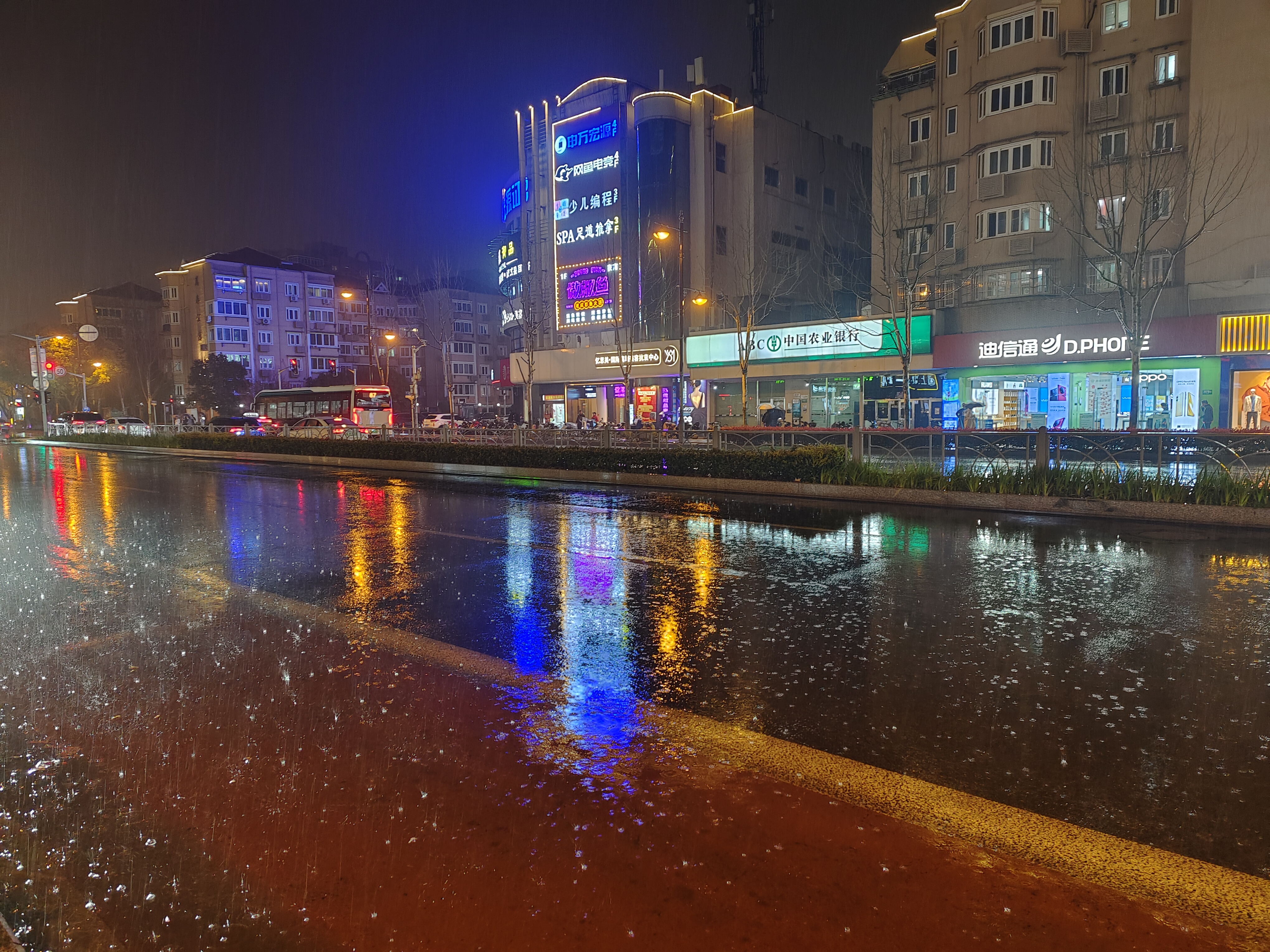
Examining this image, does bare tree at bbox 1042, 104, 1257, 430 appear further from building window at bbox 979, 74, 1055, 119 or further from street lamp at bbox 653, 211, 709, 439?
street lamp at bbox 653, 211, 709, 439

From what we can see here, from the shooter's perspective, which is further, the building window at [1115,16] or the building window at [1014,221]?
the building window at [1014,221]

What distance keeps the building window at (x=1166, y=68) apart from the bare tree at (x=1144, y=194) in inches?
35.5

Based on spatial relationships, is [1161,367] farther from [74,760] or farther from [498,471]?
[74,760]

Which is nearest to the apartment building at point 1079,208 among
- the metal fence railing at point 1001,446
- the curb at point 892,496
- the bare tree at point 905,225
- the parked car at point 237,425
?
the bare tree at point 905,225

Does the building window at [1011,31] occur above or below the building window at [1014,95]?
above

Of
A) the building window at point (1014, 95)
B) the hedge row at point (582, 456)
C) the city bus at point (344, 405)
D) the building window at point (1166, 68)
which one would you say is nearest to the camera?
the hedge row at point (582, 456)

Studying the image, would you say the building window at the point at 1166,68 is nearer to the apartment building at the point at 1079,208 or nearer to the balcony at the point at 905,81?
the apartment building at the point at 1079,208

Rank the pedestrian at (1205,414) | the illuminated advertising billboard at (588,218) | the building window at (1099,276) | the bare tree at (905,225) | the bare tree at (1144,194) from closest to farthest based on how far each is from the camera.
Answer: the bare tree at (1144,194), the pedestrian at (1205,414), the building window at (1099,276), the bare tree at (905,225), the illuminated advertising billboard at (588,218)

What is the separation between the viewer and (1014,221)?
3128 centimetres

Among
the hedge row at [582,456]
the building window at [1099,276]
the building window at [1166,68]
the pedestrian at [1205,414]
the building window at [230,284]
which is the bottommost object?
the hedge row at [582,456]

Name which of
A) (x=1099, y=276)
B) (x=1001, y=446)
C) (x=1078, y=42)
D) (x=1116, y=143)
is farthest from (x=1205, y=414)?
(x=1078, y=42)

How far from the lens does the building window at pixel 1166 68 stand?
2875cm

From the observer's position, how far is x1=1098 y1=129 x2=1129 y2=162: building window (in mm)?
28109

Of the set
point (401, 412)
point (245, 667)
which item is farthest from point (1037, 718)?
point (401, 412)
